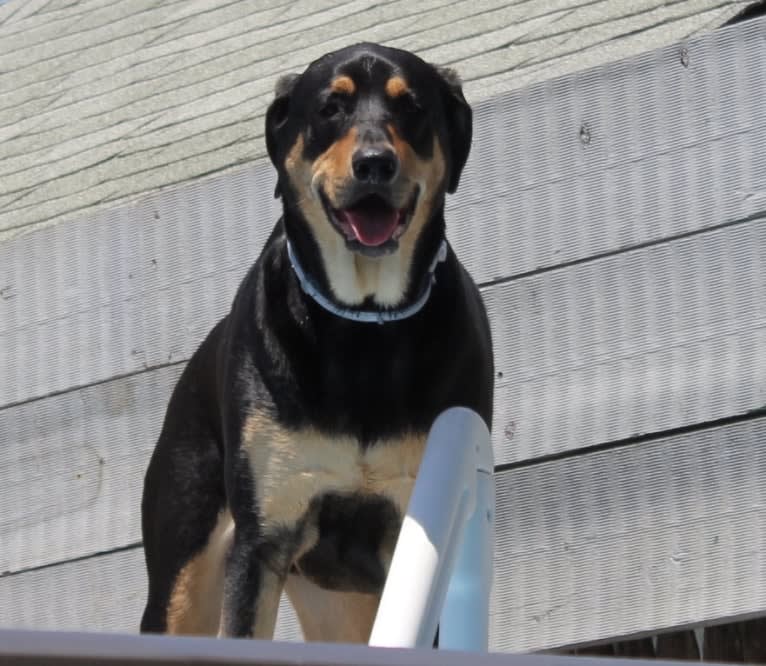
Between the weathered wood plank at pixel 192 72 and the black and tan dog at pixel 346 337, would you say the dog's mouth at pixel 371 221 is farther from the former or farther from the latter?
the weathered wood plank at pixel 192 72

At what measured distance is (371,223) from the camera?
3707 mm

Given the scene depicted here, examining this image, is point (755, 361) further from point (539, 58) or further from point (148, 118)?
point (148, 118)

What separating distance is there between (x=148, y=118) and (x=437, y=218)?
3.08 meters

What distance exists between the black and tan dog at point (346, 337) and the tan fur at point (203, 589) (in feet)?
1.18

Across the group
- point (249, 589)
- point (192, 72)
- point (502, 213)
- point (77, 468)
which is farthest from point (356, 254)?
point (192, 72)

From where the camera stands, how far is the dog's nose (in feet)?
11.6

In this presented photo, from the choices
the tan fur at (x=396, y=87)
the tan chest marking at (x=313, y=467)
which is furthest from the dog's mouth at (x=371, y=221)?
the tan chest marking at (x=313, y=467)

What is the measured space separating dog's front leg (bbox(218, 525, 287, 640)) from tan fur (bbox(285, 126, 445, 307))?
1.84ft

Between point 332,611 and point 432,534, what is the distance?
2.17 metres

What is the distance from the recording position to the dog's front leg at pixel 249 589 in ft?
12.3

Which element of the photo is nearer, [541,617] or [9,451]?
[541,617]

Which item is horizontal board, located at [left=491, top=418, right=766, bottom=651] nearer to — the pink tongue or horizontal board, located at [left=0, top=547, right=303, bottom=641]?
horizontal board, located at [left=0, top=547, right=303, bottom=641]

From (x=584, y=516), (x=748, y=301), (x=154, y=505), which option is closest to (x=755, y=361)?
(x=748, y=301)

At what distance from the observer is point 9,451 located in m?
5.87
